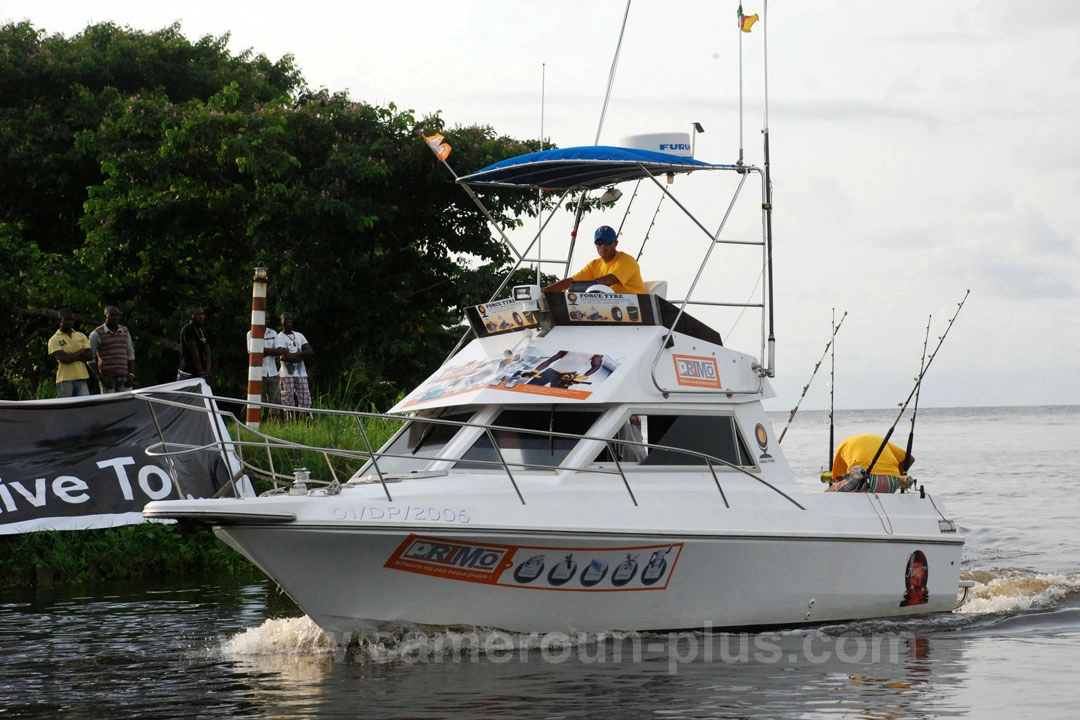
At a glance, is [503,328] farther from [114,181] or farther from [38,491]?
[114,181]

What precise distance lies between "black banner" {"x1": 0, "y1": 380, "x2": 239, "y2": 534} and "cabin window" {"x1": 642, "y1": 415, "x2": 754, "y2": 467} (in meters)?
4.62

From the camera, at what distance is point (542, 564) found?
953 cm

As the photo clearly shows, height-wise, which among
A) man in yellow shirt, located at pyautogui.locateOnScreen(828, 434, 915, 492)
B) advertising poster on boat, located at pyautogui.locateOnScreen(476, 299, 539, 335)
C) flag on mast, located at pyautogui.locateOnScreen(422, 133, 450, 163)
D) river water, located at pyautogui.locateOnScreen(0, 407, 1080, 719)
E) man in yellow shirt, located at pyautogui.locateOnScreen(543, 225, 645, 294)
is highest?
flag on mast, located at pyautogui.locateOnScreen(422, 133, 450, 163)

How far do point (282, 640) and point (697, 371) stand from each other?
12.4 feet

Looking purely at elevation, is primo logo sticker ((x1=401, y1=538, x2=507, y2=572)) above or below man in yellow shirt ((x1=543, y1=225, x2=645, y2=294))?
below

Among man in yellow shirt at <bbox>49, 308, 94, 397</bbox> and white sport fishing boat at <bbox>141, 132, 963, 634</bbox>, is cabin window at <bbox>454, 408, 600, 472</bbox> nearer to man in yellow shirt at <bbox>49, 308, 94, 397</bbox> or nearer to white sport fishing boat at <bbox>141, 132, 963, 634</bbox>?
white sport fishing boat at <bbox>141, 132, 963, 634</bbox>

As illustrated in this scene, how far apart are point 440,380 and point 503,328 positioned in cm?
67

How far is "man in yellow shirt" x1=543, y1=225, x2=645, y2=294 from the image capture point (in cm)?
1159

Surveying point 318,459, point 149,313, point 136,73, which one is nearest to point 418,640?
point 318,459

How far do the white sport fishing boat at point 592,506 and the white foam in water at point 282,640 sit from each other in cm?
86

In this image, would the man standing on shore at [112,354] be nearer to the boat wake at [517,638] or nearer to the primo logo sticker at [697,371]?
the boat wake at [517,638]

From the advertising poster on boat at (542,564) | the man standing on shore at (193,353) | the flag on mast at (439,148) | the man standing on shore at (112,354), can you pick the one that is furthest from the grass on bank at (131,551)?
the advertising poster on boat at (542,564)

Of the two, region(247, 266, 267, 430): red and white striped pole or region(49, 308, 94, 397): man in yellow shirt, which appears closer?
region(247, 266, 267, 430): red and white striped pole

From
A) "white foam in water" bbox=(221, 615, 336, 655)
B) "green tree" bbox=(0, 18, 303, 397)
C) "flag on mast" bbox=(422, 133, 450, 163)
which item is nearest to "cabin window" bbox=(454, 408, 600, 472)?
"white foam in water" bbox=(221, 615, 336, 655)
